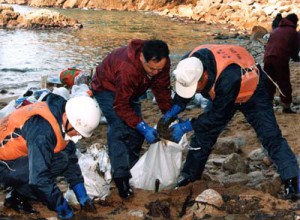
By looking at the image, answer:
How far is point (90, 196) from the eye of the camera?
4.22m

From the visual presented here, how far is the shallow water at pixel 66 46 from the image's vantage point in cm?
1416

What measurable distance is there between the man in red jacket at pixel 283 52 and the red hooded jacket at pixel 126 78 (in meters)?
2.85

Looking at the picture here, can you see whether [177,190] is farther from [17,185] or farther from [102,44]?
[102,44]

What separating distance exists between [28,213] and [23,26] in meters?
25.0

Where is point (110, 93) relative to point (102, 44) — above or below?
above

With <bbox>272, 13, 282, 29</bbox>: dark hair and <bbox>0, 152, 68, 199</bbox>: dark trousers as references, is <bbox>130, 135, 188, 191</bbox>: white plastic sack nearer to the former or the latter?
<bbox>0, 152, 68, 199</bbox>: dark trousers

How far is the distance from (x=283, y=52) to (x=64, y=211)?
441 centimetres

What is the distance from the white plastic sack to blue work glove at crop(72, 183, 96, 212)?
0.66 metres

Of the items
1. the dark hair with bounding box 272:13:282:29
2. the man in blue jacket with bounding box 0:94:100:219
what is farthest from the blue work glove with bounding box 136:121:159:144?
the dark hair with bounding box 272:13:282:29

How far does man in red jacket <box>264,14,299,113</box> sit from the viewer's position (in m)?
6.80

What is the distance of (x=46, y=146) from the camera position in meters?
3.47

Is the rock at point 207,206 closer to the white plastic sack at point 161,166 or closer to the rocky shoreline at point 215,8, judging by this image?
the white plastic sack at point 161,166

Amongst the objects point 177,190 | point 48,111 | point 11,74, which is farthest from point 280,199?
point 11,74

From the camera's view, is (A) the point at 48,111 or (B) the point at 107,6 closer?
(A) the point at 48,111
